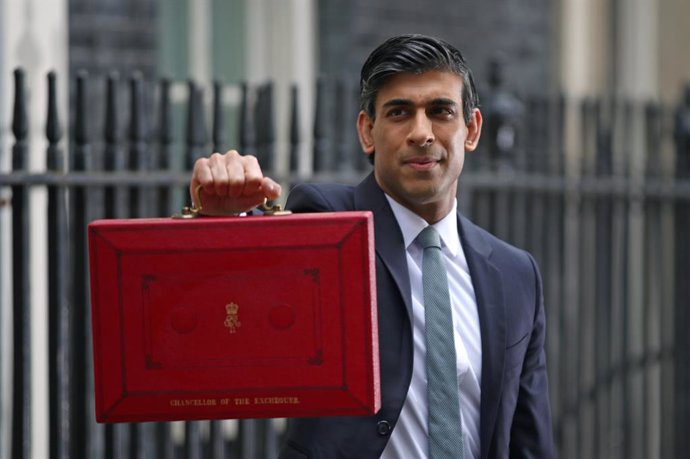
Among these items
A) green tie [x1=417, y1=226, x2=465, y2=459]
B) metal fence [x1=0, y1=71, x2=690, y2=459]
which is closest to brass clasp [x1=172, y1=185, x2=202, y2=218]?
green tie [x1=417, y1=226, x2=465, y2=459]

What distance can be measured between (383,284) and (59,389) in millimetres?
1765

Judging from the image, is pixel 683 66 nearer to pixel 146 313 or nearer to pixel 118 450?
pixel 118 450

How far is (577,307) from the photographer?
6688 millimetres

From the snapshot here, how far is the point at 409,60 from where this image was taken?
2998 millimetres

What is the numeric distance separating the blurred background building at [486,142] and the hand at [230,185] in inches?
70.1

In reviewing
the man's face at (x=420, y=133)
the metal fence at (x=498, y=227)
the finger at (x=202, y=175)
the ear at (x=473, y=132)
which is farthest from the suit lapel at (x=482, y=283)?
the metal fence at (x=498, y=227)

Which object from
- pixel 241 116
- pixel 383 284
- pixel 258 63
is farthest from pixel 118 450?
pixel 258 63

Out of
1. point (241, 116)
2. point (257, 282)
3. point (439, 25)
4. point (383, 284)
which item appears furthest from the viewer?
point (439, 25)

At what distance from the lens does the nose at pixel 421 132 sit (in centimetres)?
299

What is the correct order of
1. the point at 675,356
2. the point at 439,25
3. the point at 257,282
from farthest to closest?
the point at 439,25
the point at 675,356
the point at 257,282

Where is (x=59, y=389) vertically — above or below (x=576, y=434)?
above

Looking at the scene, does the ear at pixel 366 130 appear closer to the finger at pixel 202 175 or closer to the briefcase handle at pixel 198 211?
the briefcase handle at pixel 198 211

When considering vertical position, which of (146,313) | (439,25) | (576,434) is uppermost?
(439,25)

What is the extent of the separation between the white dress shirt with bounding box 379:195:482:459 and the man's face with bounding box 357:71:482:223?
4.7 inches
